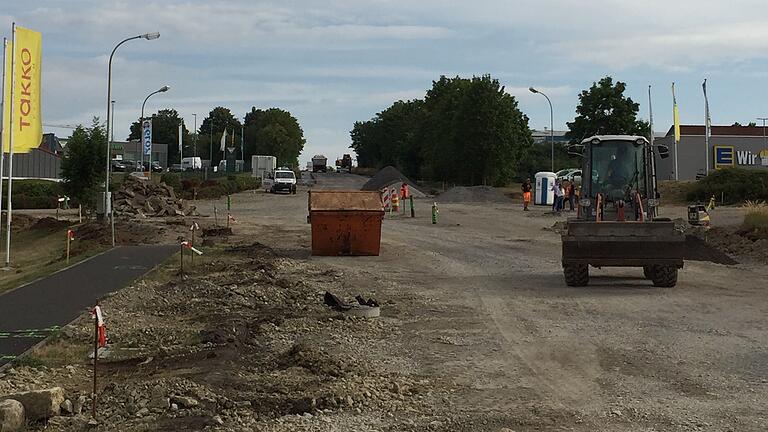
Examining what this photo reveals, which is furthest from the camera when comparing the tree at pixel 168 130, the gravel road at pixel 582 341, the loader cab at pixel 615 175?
the tree at pixel 168 130

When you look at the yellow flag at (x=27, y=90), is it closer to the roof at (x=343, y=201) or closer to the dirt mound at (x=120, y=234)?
the dirt mound at (x=120, y=234)

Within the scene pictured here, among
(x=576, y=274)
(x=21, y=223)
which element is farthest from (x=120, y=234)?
(x=576, y=274)

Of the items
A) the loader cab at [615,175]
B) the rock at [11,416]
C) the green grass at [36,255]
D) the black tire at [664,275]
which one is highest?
the loader cab at [615,175]

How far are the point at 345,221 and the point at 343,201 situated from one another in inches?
20.8

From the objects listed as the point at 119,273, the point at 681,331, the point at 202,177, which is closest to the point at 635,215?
the point at 681,331

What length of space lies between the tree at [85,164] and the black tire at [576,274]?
97.0ft

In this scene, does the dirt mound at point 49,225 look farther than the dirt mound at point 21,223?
No

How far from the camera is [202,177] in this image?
81938 mm

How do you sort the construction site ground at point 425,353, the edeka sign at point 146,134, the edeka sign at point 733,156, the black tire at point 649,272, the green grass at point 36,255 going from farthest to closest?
the edeka sign at point 733,156 < the edeka sign at point 146,134 < the green grass at point 36,255 < the black tire at point 649,272 < the construction site ground at point 425,353

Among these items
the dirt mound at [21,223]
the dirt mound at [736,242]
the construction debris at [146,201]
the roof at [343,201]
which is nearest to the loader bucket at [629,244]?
the dirt mound at [736,242]

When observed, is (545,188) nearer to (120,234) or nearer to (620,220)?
(120,234)

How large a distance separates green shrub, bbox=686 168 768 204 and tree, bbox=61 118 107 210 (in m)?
32.9

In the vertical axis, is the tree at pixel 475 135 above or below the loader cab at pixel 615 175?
above

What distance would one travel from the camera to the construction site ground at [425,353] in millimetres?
7484
